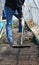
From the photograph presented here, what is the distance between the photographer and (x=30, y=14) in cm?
1209

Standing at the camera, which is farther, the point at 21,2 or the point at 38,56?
the point at 21,2

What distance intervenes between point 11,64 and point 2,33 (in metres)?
3.91

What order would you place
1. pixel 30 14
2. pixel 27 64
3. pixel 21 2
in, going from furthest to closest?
pixel 30 14 < pixel 21 2 < pixel 27 64

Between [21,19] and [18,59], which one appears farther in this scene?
[21,19]

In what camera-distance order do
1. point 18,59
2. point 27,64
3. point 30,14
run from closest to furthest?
point 27,64 → point 18,59 → point 30,14

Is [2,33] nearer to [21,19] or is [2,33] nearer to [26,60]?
[21,19]

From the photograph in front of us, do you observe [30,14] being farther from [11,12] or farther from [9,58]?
[9,58]

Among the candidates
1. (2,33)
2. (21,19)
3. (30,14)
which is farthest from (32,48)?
(30,14)

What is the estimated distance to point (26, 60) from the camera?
20.3 feet

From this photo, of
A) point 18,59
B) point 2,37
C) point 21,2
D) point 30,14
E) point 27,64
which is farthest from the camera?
point 30,14

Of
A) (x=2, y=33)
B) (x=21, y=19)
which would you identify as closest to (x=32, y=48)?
(x=21, y=19)

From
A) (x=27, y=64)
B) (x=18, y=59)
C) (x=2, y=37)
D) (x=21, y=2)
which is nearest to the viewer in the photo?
(x=27, y=64)

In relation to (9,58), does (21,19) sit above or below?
above

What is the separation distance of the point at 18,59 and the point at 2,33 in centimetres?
345
